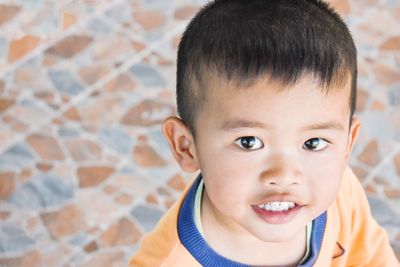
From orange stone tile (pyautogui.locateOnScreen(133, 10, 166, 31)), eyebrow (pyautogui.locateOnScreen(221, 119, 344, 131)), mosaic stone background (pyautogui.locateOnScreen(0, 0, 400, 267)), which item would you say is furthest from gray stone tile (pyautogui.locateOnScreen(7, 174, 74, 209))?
eyebrow (pyautogui.locateOnScreen(221, 119, 344, 131))

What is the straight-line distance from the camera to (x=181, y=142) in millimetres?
1094

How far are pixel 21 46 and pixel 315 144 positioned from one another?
169 cm

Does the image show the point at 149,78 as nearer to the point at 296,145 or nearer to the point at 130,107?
the point at 130,107

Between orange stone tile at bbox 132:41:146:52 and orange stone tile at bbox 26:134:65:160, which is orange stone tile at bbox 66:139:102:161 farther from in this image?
orange stone tile at bbox 132:41:146:52

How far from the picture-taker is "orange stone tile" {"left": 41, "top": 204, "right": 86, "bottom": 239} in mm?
1885

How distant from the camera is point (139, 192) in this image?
6.55 feet

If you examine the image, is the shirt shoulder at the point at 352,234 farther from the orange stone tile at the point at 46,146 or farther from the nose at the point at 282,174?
the orange stone tile at the point at 46,146

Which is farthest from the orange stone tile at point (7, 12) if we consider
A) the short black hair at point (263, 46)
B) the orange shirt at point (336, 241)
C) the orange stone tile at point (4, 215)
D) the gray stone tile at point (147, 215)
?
the short black hair at point (263, 46)

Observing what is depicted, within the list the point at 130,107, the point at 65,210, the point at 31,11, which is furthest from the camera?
the point at 31,11

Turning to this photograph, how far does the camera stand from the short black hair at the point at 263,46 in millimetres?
921

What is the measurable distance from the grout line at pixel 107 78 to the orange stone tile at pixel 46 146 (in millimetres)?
34

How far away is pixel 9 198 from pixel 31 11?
0.90 m

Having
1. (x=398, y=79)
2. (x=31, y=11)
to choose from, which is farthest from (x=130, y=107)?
(x=398, y=79)

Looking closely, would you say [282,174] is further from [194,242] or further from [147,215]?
[147,215]
